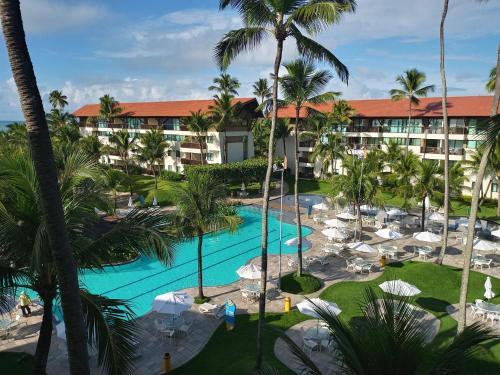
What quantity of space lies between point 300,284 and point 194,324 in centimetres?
662

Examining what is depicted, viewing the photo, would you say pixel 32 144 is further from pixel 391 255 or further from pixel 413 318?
pixel 391 255

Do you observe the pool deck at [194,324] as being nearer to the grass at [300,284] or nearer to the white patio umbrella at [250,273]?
the grass at [300,284]

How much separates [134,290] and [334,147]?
34.4 m

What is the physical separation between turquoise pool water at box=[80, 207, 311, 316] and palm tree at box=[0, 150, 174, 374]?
1126cm

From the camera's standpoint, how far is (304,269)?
24.4 metres

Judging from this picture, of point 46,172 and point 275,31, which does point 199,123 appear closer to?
point 275,31

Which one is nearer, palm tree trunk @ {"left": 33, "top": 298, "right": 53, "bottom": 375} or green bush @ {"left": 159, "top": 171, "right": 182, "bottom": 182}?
palm tree trunk @ {"left": 33, "top": 298, "right": 53, "bottom": 375}

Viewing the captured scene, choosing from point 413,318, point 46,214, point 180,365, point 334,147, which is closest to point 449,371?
point 413,318

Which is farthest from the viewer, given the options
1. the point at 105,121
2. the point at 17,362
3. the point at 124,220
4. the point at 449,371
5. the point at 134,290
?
the point at 105,121

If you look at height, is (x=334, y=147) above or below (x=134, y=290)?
above

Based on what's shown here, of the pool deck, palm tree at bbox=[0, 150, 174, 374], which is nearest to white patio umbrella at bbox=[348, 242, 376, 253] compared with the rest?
the pool deck

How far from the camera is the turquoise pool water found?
22.4 metres

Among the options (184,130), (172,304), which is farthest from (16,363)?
(184,130)

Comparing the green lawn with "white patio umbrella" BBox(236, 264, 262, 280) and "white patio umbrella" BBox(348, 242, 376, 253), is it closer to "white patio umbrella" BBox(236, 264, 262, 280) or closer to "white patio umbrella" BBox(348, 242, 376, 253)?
"white patio umbrella" BBox(348, 242, 376, 253)
